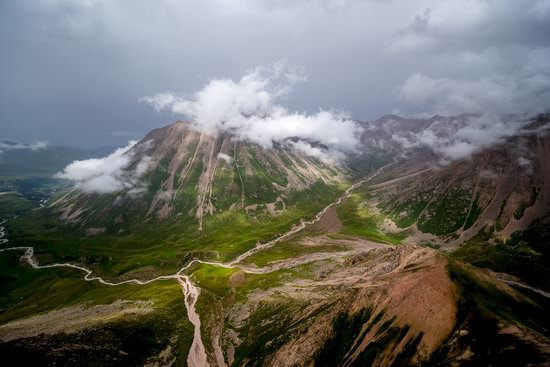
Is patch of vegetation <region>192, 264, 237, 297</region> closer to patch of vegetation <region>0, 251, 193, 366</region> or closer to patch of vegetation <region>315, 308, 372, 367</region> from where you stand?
patch of vegetation <region>0, 251, 193, 366</region>

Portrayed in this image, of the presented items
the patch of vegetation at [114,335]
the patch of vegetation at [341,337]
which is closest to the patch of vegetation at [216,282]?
the patch of vegetation at [114,335]

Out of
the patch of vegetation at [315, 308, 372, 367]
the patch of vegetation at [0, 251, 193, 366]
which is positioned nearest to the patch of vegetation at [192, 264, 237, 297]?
the patch of vegetation at [0, 251, 193, 366]

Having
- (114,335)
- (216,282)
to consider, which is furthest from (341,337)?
(216,282)

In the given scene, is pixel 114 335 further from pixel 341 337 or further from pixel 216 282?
pixel 216 282

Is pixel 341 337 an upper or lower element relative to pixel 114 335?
lower

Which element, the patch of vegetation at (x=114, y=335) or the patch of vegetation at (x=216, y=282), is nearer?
the patch of vegetation at (x=114, y=335)

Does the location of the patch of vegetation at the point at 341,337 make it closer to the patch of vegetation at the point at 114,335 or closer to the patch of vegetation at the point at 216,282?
the patch of vegetation at the point at 114,335

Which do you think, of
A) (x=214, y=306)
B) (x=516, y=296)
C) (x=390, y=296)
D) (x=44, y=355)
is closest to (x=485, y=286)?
(x=516, y=296)

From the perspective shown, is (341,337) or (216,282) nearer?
(341,337)

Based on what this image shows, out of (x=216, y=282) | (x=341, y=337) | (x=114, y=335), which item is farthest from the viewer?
(x=216, y=282)

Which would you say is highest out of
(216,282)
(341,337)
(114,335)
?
(114,335)

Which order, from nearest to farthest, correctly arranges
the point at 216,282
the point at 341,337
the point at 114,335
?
the point at 341,337, the point at 114,335, the point at 216,282

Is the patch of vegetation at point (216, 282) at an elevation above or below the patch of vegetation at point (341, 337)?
above
